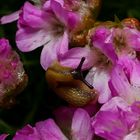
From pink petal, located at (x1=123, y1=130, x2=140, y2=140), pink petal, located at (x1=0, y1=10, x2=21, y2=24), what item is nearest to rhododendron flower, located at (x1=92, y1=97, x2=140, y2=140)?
pink petal, located at (x1=123, y1=130, x2=140, y2=140)

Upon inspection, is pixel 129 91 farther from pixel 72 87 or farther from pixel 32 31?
pixel 32 31

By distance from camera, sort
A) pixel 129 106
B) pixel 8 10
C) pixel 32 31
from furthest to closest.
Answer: pixel 8 10 < pixel 32 31 < pixel 129 106

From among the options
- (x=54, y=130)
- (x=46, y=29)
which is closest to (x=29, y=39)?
(x=46, y=29)

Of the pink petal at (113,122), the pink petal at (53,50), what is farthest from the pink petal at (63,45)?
the pink petal at (113,122)

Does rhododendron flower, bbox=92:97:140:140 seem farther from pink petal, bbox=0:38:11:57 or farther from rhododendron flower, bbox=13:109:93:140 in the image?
pink petal, bbox=0:38:11:57

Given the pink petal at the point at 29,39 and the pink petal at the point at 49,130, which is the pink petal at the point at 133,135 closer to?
the pink petal at the point at 49,130

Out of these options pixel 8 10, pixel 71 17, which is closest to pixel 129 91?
pixel 71 17

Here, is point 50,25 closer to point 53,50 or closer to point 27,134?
point 53,50
